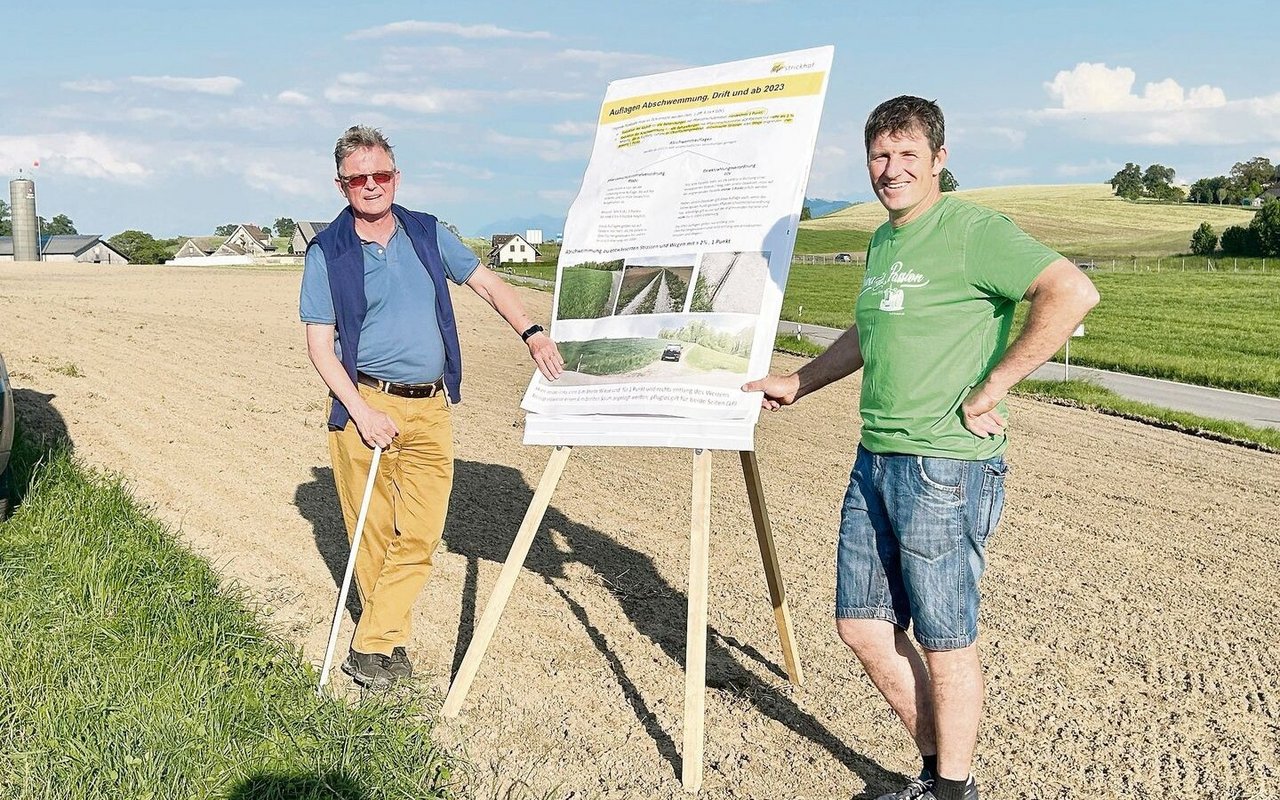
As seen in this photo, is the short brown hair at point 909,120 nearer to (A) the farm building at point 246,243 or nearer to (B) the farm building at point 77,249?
(B) the farm building at point 77,249

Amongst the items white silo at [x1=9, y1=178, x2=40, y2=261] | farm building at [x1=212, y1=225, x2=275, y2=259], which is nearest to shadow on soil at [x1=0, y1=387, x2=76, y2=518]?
white silo at [x1=9, y1=178, x2=40, y2=261]

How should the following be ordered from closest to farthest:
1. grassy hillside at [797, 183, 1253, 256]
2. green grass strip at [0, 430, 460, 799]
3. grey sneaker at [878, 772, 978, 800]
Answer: grey sneaker at [878, 772, 978, 800], green grass strip at [0, 430, 460, 799], grassy hillside at [797, 183, 1253, 256]

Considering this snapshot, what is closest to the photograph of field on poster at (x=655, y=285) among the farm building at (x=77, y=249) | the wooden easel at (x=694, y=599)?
the wooden easel at (x=694, y=599)

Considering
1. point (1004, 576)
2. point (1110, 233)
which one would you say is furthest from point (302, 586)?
point (1110, 233)

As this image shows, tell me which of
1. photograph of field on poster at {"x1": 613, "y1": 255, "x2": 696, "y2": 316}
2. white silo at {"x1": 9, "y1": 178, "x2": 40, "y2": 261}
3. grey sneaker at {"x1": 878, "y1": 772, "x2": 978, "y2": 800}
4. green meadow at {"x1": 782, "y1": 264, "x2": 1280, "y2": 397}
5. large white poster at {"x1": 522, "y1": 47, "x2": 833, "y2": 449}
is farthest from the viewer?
white silo at {"x1": 9, "y1": 178, "x2": 40, "y2": 261}

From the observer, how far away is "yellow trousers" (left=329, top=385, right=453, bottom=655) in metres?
4.85

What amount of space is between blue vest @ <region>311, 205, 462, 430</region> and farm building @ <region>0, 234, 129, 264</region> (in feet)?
334

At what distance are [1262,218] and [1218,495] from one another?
64.5 meters

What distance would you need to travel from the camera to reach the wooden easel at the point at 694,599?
3.99 m

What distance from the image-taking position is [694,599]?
13.2ft

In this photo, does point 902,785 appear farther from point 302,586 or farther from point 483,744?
point 302,586

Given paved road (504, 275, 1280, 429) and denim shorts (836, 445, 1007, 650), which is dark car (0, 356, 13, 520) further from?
paved road (504, 275, 1280, 429)

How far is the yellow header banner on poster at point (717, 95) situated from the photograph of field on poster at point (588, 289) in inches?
26.4

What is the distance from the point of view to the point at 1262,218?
212ft
